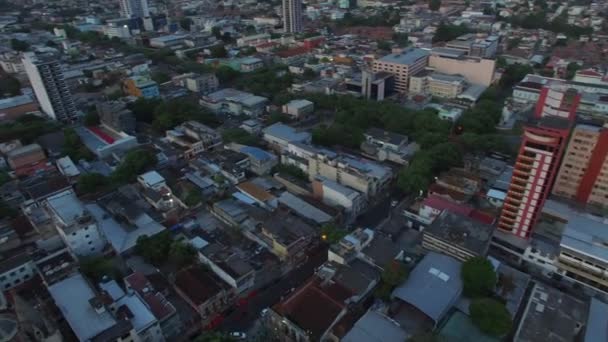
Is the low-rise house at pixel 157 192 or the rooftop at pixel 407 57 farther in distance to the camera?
the rooftop at pixel 407 57

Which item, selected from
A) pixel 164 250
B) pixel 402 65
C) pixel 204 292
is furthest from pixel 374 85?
pixel 204 292

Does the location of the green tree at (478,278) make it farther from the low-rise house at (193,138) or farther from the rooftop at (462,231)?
the low-rise house at (193,138)

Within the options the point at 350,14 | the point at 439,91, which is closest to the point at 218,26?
the point at 350,14

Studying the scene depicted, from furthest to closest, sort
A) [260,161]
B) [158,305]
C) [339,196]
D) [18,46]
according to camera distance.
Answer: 1. [18,46]
2. [260,161]
3. [339,196]
4. [158,305]

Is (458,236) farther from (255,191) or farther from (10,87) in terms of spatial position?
(10,87)

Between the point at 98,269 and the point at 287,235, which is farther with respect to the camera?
the point at 287,235

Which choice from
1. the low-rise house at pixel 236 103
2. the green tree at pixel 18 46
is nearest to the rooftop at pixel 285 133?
the low-rise house at pixel 236 103
